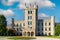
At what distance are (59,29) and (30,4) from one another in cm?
1550

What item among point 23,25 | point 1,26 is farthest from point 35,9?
point 1,26

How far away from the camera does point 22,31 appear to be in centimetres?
7988

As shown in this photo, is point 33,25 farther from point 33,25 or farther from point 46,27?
point 46,27

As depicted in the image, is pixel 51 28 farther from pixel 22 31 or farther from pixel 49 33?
pixel 22 31

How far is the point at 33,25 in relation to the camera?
8044 cm

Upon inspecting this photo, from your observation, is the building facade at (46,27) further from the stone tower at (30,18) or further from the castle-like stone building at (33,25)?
the stone tower at (30,18)

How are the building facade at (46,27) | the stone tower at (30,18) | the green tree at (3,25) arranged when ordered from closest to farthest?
the green tree at (3,25), the stone tower at (30,18), the building facade at (46,27)

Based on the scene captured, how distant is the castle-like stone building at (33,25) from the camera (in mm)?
79438

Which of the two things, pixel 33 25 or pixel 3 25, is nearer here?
pixel 3 25

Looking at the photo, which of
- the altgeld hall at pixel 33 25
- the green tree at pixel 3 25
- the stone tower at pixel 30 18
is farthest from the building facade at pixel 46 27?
the green tree at pixel 3 25

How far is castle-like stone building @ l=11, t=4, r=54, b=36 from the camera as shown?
79438mm

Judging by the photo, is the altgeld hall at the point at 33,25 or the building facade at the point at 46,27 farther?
the building facade at the point at 46,27

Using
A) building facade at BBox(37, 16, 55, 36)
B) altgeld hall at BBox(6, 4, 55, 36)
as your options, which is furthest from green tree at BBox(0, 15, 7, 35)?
building facade at BBox(37, 16, 55, 36)

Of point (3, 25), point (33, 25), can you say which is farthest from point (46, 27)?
point (3, 25)
